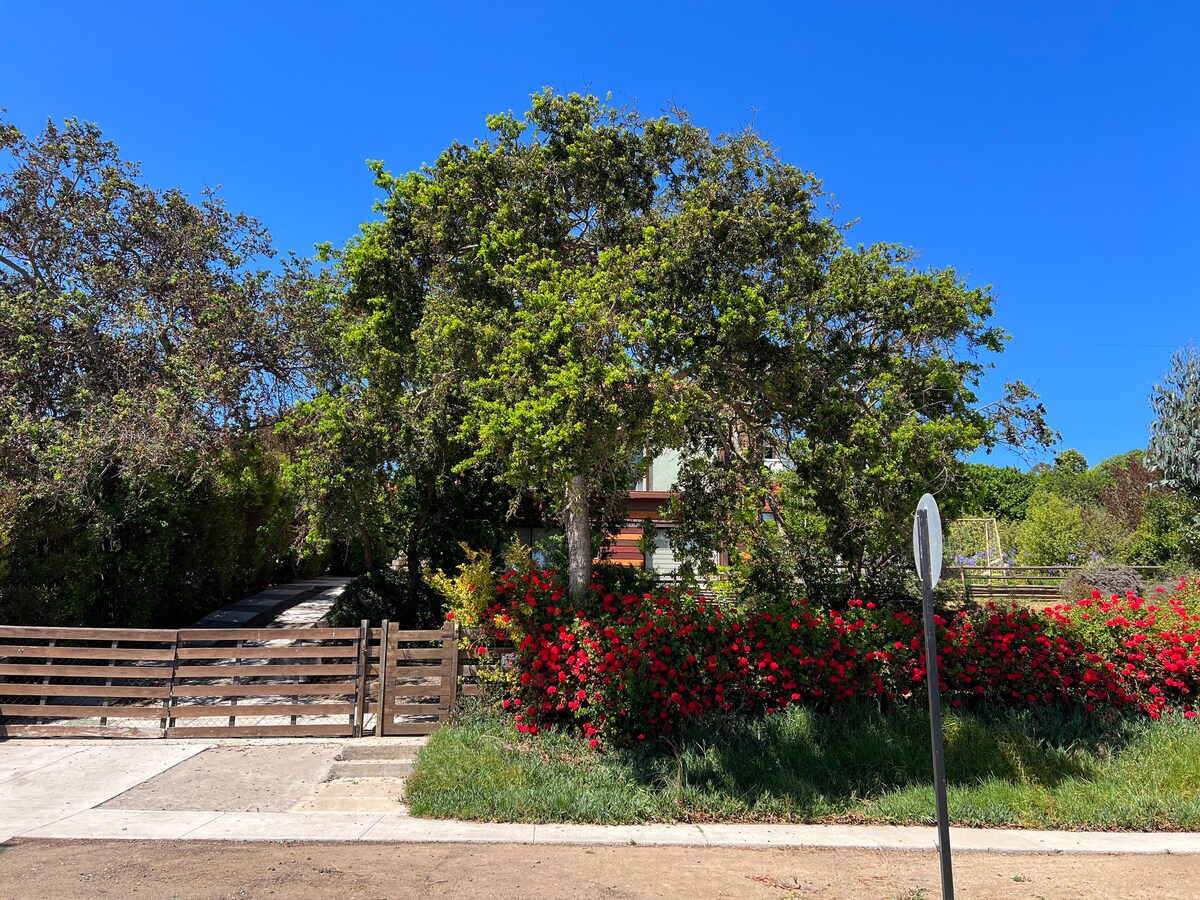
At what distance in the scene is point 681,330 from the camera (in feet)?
27.6

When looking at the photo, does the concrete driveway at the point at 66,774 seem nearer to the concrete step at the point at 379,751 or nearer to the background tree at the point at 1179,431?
the concrete step at the point at 379,751

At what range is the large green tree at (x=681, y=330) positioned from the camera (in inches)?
310

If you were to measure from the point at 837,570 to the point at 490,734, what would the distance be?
574 centimetres

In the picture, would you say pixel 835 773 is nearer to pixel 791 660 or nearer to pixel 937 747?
pixel 791 660

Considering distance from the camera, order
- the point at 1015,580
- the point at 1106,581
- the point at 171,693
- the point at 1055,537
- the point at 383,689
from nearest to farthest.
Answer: the point at 383,689
the point at 171,693
the point at 1106,581
the point at 1015,580
the point at 1055,537

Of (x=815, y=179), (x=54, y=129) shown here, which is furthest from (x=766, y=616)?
(x=54, y=129)

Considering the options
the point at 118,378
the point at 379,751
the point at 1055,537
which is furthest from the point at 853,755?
the point at 1055,537

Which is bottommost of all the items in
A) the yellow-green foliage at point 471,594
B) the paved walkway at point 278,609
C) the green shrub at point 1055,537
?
the paved walkway at point 278,609

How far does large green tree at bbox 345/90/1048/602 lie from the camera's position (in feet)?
25.9

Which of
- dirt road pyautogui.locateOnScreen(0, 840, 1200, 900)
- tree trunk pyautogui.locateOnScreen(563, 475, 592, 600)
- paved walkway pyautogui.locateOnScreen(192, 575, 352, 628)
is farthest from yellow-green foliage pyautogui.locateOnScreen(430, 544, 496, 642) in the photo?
paved walkway pyautogui.locateOnScreen(192, 575, 352, 628)

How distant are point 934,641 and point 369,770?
20.6ft

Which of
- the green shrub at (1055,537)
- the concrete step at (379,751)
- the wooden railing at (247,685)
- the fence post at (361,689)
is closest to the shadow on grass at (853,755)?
the concrete step at (379,751)

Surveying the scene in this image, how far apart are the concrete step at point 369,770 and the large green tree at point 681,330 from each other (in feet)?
9.82

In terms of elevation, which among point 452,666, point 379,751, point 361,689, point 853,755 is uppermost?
point 452,666
